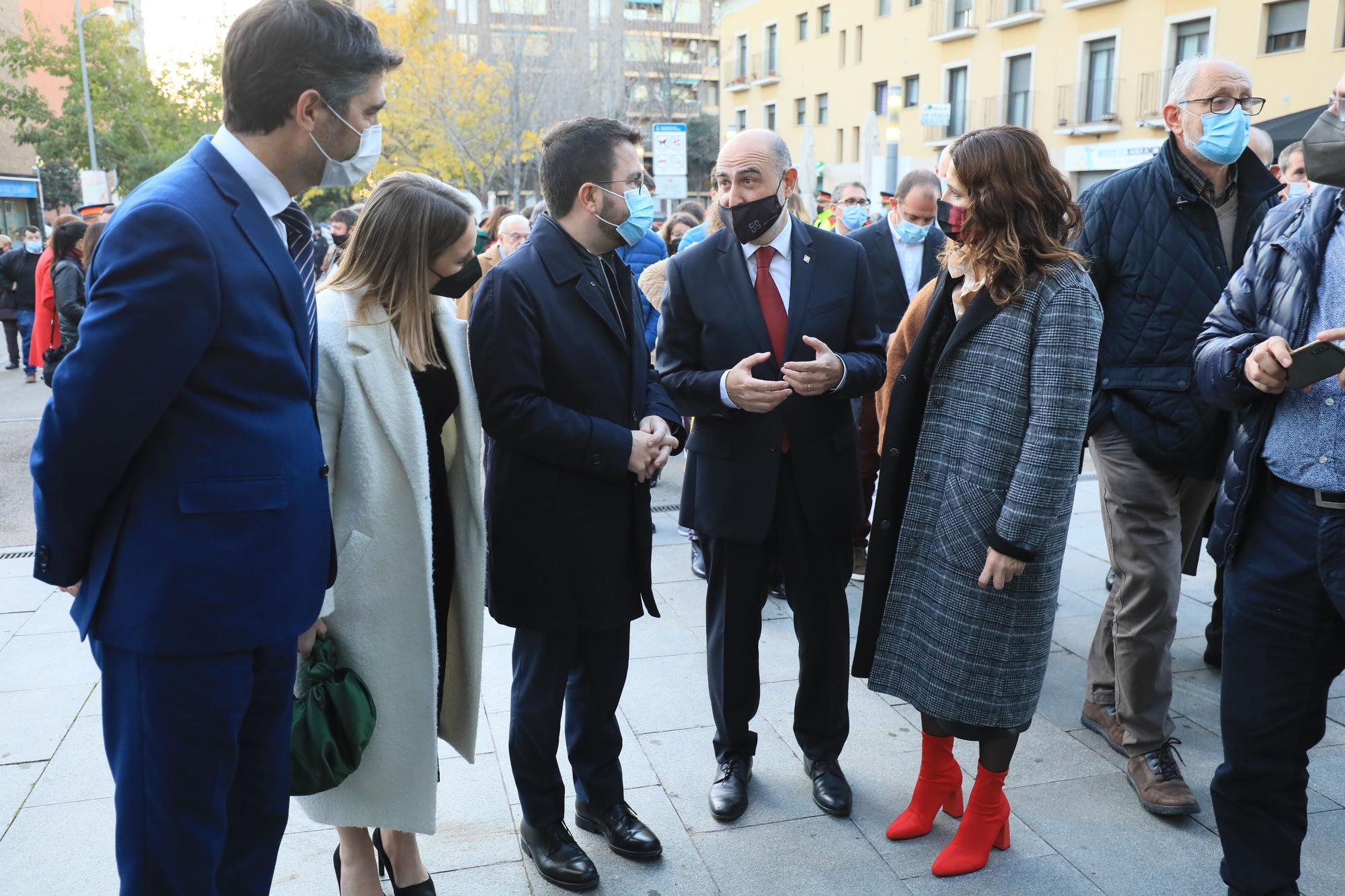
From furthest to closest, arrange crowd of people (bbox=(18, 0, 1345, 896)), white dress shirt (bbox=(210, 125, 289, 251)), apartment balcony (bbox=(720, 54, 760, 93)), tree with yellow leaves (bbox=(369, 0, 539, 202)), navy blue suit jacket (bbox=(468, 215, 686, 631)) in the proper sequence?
apartment balcony (bbox=(720, 54, 760, 93)) → tree with yellow leaves (bbox=(369, 0, 539, 202)) → navy blue suit jacket (bbox=(468, 215, 686, 631)) → white dress shirt (bbox=(210, 125, 289, 251)) → crowd of people (bbox=(18, 0, 1345, 896))

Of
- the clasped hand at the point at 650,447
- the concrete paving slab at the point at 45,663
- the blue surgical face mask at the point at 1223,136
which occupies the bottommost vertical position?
the concrete paving slab at the point at 45,663

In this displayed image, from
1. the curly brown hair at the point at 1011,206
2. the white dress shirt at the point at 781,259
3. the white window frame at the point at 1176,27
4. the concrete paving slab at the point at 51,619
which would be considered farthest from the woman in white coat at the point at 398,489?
the white window frame at the point at 1176,27

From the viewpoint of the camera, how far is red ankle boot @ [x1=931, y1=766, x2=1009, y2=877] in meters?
3.06

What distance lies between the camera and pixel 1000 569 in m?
2.85

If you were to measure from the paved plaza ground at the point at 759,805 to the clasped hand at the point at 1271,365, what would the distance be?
1.50m

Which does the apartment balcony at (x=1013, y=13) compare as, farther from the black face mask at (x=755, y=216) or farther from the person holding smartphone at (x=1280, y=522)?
the person holding smartphone at (x=1280, y=522)

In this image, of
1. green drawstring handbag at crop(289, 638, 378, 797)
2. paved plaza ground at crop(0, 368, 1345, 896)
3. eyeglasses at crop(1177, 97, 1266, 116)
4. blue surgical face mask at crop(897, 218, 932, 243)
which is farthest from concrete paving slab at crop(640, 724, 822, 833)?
blue surgical face mask at crop(897, 218, 932, 243)

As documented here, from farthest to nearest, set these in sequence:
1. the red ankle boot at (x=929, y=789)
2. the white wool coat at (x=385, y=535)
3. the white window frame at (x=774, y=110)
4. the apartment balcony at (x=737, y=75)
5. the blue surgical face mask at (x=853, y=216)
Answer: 1. the apartment balcony at (x=737, y=75)
2. the white window frame at (x=774, y=110)
3. the blue surgical face mask at (x=853, y=216)
4. the red ankle boot at (x=929, y=789)
5. the white wool coat at (x=385, y=535)

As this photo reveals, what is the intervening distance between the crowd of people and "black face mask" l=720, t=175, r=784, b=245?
0.04 feet

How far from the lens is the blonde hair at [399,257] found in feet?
8.68

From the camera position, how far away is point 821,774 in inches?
138

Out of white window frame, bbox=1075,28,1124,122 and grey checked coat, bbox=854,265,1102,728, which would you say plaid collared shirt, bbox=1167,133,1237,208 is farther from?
white window frame, bbox=1075,28,1124,122

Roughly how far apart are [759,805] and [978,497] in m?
1.31

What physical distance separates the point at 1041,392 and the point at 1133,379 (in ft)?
2.99
